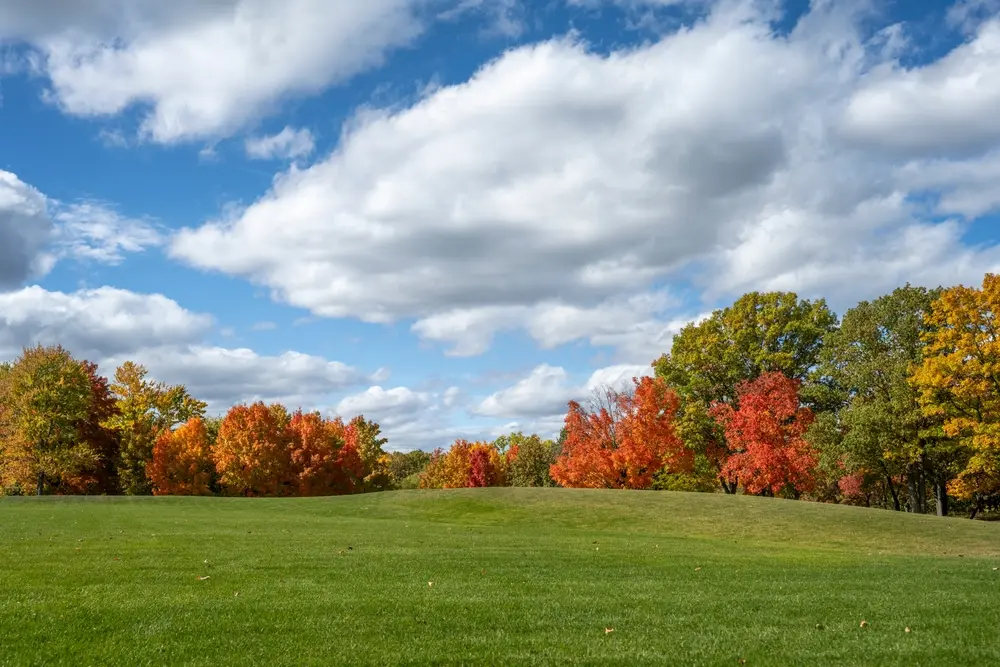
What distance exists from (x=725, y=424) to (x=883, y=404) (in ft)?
34.7

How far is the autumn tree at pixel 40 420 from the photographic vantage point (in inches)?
2263

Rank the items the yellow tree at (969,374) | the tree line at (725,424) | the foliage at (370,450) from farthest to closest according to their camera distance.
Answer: the foliage at (370,450)
the tree line at (725,424)
the yellow tree at (969,374)

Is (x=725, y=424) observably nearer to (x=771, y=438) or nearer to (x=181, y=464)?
(x=771, y=438)

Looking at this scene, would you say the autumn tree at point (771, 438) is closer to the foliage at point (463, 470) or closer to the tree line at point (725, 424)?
the tree line at point (725, 424)

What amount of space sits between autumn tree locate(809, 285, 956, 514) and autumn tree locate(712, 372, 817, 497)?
5.82ft

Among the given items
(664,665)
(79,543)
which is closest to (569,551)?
(664,665)

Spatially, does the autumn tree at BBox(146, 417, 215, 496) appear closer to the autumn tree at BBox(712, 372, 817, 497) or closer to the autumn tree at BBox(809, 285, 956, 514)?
the autumn tree at BBox(712, 372, 817, 497)

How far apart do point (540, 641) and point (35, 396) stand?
63.3 metres

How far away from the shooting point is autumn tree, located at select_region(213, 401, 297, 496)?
63750 millimetres

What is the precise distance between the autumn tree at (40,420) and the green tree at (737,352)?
5088cm

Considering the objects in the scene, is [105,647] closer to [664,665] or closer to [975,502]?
[664,665]

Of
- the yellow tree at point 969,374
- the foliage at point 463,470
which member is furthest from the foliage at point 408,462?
the yellow tree at point 969,374

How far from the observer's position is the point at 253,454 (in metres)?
63.8

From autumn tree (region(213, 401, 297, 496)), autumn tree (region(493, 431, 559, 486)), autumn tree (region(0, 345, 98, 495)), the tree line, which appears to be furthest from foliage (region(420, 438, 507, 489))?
autumn tree (region(0, 345, 98, 495))
